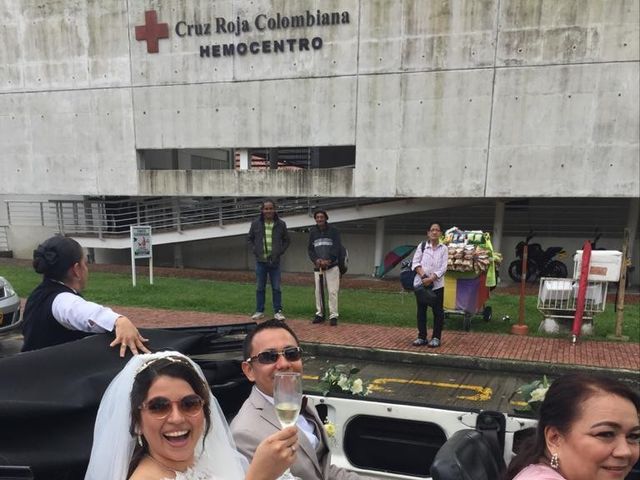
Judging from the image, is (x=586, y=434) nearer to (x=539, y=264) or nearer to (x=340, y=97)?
(x=340, y=97)

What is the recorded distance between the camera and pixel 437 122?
39.5 feet

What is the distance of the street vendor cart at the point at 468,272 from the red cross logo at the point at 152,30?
10.9 metres

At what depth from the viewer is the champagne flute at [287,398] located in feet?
4.40

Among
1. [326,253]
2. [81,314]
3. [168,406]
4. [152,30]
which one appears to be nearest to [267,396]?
[168,406]

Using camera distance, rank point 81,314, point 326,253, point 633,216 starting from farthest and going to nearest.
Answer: point 633,216 → point 326,253 → point 81,314

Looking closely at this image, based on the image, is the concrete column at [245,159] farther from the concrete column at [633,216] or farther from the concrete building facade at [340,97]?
the concrete column at [633,216]

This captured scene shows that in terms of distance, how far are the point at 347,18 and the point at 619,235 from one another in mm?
9598

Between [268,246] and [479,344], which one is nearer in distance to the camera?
[479,344]

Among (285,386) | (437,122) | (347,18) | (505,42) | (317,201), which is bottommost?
(317,201)

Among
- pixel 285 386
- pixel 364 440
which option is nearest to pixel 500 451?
pixel 364 440

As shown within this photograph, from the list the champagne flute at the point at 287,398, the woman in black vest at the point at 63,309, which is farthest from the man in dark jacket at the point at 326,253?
the champagne flute at the point at 287,398

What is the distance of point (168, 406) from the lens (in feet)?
4.96

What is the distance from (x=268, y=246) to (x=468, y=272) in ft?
10.7

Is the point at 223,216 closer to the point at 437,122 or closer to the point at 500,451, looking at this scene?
the point at 437,122
